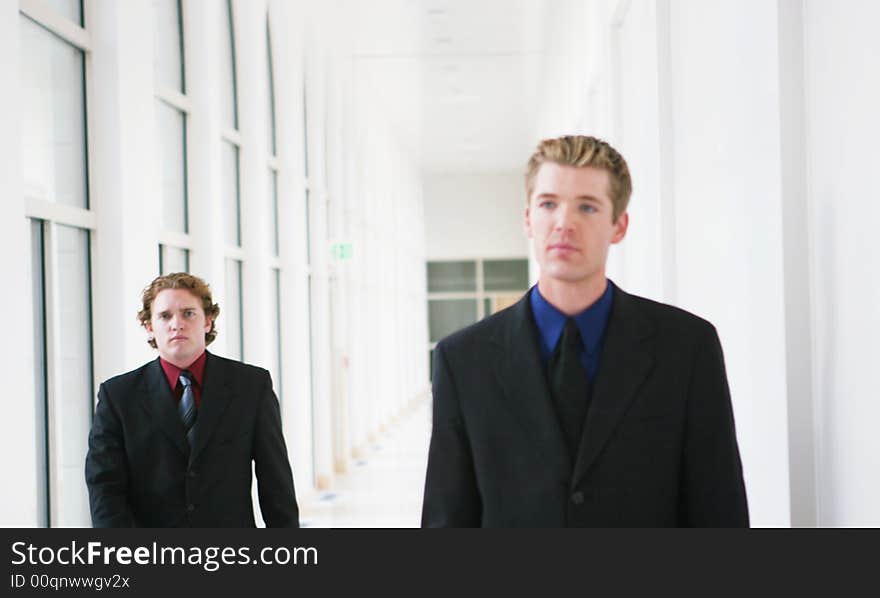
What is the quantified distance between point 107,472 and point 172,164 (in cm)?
447

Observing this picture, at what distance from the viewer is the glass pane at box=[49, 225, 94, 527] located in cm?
512

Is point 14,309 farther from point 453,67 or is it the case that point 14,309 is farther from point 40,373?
point 453,67

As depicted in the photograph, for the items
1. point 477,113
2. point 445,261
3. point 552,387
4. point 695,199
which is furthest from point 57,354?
point 445,261

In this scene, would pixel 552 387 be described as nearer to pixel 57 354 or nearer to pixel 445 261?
pixel 57 354

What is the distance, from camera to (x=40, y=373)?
5035 millimetres

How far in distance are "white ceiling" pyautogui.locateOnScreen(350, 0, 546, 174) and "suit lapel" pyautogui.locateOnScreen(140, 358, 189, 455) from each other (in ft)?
29.1

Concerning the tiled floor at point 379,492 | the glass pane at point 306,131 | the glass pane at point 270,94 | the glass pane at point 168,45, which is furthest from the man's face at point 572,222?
the glass pane at point 306,131

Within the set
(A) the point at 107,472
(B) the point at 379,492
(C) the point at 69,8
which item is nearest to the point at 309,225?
(B) the point at 379,492

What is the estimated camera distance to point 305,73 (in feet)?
39.7

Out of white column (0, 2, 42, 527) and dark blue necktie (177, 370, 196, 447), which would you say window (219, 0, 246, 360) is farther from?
dark blue necktie (177, 370, 196, 447)

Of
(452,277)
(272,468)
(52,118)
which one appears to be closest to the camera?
(272,468)

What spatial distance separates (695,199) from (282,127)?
6.79 meters

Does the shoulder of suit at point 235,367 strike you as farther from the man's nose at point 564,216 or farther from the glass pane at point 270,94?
the glass pane at point 270,94

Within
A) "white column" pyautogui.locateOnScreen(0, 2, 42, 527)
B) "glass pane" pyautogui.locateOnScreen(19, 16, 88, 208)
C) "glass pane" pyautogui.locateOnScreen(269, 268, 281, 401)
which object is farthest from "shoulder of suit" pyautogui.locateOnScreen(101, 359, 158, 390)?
"glass pane" pyautogui.locateOnScreen(269, 268, 281, 401)
